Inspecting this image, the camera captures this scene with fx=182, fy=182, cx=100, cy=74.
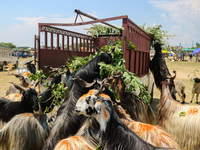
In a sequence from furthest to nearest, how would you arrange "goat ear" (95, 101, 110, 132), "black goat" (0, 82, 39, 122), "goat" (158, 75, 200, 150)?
"goat" (158, 75, 200, 150), "black goat" (0, 82, 39, 122), "goat ear" (95, 101, 110, 132)

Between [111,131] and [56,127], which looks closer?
[111,131]

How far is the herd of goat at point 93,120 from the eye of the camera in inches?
92.2

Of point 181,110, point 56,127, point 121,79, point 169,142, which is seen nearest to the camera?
point 169,142

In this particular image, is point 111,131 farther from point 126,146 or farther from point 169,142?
point 169,142

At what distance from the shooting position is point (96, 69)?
4141mm

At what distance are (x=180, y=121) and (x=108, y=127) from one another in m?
2.91

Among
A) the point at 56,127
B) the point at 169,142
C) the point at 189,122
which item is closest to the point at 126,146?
the point at 169,142

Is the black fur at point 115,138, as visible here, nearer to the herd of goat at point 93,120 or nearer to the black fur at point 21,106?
the herd of goat at point 93,120

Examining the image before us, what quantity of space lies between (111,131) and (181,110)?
3.01m

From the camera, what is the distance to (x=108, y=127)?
229 cm

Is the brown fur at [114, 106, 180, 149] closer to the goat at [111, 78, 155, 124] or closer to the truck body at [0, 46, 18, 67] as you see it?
the goat at [111, 78, 155, 124]

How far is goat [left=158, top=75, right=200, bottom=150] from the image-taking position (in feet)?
14.1

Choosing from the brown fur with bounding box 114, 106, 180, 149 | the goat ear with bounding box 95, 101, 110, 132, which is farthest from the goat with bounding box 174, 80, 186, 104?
the goat ear with bounding box 95, 101, 110, 132

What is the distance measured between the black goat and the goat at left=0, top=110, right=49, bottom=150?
Answer: 0.35 m
